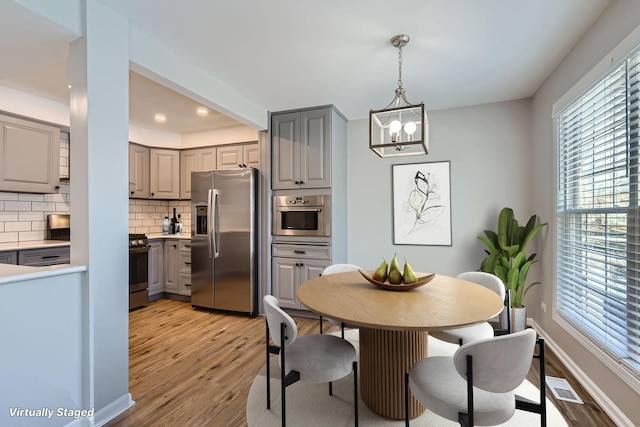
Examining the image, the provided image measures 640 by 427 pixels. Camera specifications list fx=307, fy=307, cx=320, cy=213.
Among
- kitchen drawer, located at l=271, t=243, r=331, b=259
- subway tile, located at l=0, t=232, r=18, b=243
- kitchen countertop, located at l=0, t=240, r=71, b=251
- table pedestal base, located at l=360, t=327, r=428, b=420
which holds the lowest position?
table pedestal base, located at l=360, t=327, r=428, b=420

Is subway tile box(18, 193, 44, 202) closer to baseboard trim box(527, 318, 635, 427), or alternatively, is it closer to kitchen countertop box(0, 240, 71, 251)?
kitchen countertop box(0, 240, 71, 251)

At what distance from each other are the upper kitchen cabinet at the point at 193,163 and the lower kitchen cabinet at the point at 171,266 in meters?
0.84

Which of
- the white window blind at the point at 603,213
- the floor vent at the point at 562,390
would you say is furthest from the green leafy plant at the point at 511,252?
the floor vent at the point at 562,390

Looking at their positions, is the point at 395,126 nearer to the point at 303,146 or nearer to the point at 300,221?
the point at 303,146

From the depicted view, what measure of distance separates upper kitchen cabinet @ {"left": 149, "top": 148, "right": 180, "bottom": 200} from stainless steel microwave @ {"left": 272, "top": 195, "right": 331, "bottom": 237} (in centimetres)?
198

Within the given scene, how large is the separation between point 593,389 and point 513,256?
50.7 inches

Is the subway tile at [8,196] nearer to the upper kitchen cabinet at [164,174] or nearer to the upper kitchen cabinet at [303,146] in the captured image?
the upper kitchen cabinet at [164,174]

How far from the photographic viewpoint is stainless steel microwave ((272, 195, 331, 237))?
3.64 meters

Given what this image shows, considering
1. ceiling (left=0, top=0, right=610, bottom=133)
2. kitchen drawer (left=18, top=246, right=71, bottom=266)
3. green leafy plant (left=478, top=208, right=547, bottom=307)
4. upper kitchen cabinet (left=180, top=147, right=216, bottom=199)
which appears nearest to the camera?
ceiling (left=0, top=0, right=610, bottom=133)

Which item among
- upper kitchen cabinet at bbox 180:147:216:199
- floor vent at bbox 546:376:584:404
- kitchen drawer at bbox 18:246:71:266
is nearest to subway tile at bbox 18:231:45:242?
kitchen drawer at bbox 18:246:71:266

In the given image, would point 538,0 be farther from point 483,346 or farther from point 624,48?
point 483,346

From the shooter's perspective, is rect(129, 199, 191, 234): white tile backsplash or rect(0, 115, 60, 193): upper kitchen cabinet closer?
rect(0, 115, 60, 193): upper kitchen cabinet

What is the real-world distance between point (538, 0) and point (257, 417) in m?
Result: 3.08

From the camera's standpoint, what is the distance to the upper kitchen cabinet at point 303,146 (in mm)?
3648
